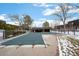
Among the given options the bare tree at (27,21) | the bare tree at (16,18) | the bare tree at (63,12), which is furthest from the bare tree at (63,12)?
the bare tree at (16,18)

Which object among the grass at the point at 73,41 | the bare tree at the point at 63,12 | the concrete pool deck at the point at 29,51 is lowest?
the concrete pool deck at the point at 29,51

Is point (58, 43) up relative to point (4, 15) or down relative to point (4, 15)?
down

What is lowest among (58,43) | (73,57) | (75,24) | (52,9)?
(73,57)

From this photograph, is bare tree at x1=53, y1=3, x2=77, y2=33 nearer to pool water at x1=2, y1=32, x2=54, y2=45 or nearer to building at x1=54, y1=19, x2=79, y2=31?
building at x1=54, y1=19, x2=79, y2=31

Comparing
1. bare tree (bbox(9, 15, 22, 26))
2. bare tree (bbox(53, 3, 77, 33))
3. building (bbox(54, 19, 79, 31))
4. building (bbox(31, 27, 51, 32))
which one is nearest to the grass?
building (bbox(54, 19, 79, 31))

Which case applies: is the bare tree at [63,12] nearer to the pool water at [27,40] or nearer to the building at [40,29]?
the building at [40,29]

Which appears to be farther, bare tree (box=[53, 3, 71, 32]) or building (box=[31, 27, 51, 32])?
building (box=[31, 27, 51, 32])

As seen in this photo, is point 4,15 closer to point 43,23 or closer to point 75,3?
point 43,23

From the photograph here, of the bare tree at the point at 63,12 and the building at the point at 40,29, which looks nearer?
the bare tree at the point at 63,12

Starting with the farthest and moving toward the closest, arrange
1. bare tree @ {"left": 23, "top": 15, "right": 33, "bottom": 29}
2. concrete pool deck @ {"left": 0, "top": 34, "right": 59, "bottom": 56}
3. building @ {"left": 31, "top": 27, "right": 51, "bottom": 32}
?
building @ {"left": 31, "top": 27, "right": 51, "bottom": 32}, bare tree @ {"left": 23, "top": 15, "right": 33, "bottom": 29}, concrete pool deck @ {"left": 0, "top": 34, "right": 59, "bottom": 56}

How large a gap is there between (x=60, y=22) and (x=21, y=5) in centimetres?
76

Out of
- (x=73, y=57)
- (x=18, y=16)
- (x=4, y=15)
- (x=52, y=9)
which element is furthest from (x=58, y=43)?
(x=4, y=15)

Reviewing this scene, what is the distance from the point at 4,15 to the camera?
302 centimetres

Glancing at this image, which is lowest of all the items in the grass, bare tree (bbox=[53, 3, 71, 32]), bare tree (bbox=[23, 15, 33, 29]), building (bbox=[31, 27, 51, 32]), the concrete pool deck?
the concrete pool deck
